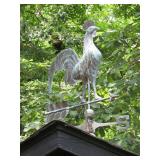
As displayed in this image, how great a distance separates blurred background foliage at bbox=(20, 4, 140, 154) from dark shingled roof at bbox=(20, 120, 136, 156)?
1475mm

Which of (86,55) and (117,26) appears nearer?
(86,55)

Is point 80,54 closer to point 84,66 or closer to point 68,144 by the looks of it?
point 84,66

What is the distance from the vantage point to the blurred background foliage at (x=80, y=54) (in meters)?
7.23

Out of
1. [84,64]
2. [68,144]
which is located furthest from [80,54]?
[68,144]

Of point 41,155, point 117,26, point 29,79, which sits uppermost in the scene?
point 117,26

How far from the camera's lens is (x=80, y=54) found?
25.3ft

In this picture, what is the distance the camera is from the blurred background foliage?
7.23 meters

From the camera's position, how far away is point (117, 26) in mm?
7977

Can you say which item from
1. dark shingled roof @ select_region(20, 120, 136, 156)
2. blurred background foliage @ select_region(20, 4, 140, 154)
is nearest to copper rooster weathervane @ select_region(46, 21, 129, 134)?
blurred background foliage @ select_region(20, 4, 140, 154)

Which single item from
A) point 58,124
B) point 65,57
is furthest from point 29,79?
point 58,124

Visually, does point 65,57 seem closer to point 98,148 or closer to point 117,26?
point 98,148

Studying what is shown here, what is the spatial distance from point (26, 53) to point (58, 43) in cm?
41

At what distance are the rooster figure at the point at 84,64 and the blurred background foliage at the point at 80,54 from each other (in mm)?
436

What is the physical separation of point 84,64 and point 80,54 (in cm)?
180
